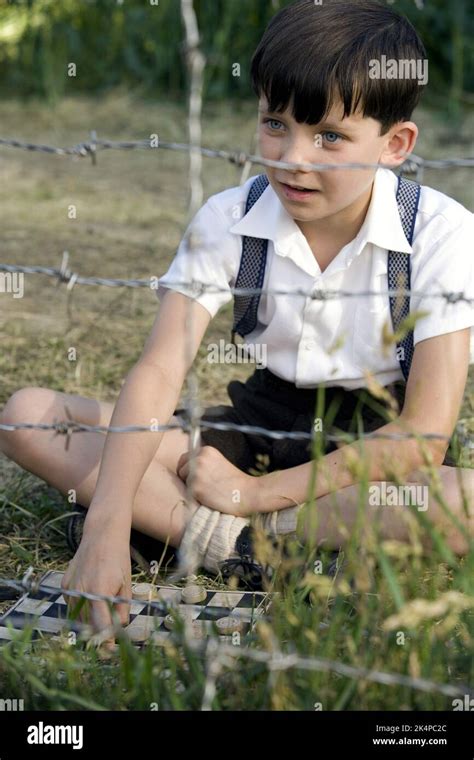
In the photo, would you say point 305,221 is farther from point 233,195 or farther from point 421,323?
point 421,323

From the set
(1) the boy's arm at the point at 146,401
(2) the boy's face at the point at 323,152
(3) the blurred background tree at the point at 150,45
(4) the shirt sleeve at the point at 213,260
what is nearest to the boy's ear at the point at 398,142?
(2) the boy's face at the point at 323,152

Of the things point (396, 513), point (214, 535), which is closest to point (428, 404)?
point (396, 513)

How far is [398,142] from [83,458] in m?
0.77

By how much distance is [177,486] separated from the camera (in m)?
2.08

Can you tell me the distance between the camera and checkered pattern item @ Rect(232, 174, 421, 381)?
195 centimetres

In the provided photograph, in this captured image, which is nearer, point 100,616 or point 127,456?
point 100,616

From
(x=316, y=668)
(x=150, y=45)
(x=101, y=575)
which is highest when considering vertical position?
(x=150, y=45)

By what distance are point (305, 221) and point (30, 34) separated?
14.0 ft

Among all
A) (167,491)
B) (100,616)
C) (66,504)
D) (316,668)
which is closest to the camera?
(316,668)

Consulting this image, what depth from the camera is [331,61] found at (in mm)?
1812

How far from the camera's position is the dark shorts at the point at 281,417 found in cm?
210

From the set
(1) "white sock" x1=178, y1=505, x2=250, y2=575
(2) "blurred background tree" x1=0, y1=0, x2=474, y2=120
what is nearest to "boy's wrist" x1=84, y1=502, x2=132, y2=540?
(1) "white sock" x1=178, y1=505, x2=250, y2=575

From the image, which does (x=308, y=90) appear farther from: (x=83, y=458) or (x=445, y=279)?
(x=83, y=458)

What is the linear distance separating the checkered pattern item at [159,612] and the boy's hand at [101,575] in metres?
0.03
